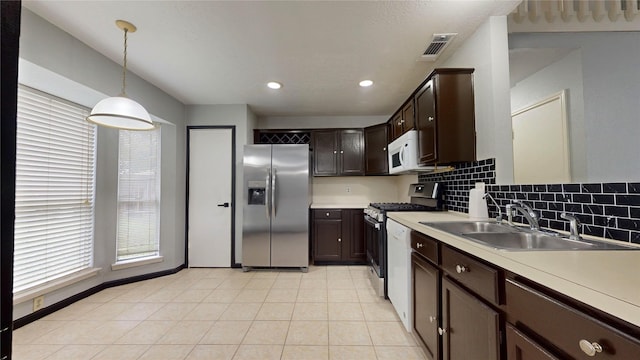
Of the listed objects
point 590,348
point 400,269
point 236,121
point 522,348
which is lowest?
point 400,269

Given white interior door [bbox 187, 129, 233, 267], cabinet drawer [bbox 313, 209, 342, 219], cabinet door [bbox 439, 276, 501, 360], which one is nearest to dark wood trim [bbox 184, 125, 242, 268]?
white interior door [bbox 187, 129, 233, 267]

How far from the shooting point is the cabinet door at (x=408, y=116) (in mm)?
2551

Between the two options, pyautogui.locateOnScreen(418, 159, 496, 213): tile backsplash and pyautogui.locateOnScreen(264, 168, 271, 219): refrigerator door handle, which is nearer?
pyautogui.locateOnScreen(418, 159, 496, 213): tile backsplash

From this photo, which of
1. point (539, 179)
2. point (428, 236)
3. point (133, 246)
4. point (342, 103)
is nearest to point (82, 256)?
point (133, 246)

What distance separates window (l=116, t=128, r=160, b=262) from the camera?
9.80 ft

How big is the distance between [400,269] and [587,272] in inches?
54.1

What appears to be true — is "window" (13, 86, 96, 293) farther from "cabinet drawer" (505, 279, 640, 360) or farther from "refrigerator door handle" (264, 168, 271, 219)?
"cabinet drawer" (505, 279, 640, 360)

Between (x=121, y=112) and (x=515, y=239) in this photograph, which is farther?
(x=121, y=112)

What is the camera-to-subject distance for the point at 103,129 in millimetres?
2764

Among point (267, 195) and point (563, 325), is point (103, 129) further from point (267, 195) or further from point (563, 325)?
point (563, 325)

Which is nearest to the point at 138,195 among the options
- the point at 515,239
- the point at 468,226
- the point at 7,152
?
the point at 7,152

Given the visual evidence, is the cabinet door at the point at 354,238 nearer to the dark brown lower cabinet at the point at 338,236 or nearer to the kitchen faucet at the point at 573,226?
the dark brown lower cabinet at the point at 338,236

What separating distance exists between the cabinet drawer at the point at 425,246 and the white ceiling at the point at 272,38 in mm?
1584

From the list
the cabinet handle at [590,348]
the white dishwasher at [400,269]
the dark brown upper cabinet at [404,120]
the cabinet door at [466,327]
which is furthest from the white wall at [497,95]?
the cabinet handle at [590,348]
